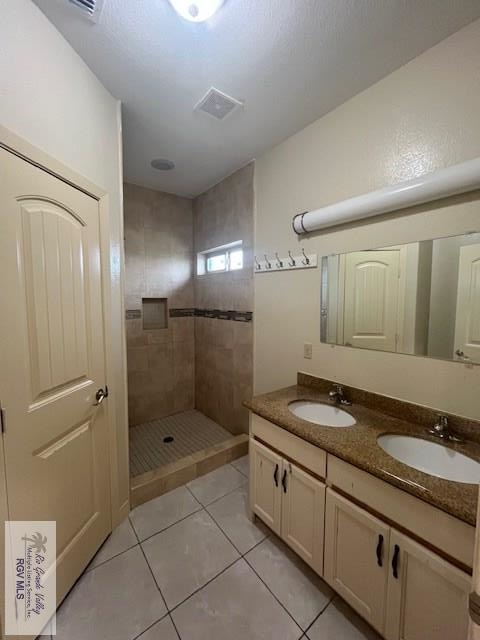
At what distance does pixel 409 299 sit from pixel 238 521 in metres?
1.74

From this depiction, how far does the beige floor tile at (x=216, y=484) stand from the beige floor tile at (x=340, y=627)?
91 centimetres

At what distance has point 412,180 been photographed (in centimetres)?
123

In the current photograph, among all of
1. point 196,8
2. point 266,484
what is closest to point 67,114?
point 196,8

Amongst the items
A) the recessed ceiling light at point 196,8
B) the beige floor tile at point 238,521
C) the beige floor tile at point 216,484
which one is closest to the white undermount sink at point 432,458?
the beige floor tile at point 238,521

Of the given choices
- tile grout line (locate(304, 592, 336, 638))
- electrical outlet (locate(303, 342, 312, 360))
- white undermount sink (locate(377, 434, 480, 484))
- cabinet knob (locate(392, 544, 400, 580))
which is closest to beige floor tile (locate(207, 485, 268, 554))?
tile grout line (locate(304, 592, 336, 638))

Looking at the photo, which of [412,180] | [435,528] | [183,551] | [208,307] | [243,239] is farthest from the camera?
[208,307]

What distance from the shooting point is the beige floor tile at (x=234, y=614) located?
3.67 feet

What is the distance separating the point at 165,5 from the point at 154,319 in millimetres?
2518

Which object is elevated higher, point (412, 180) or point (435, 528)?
point (412, 180)

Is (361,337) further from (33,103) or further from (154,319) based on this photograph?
(154,319)

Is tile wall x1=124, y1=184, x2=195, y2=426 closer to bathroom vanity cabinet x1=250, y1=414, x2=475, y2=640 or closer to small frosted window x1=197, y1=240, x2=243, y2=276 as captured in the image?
small frosted window x1=197, y1=240, x2=243, y2=276

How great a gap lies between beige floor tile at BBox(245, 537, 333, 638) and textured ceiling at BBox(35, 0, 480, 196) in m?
2.64

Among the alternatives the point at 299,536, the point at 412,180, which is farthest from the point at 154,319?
the point at 412,180

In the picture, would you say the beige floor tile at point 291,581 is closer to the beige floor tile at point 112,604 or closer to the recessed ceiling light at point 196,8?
the beige floor tile at point 112,604
